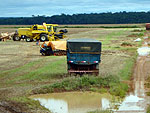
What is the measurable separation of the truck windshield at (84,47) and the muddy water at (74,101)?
3.88m

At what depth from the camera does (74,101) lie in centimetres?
1767

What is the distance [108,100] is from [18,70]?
1045cm

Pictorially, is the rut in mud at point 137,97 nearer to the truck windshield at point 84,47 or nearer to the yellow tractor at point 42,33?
the truck windshield at point 84,47

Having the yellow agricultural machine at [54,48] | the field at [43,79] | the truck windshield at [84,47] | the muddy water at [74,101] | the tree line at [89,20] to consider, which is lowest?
the muddy water at [74,101]

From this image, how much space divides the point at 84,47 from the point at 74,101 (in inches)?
212

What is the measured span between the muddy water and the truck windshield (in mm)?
3875

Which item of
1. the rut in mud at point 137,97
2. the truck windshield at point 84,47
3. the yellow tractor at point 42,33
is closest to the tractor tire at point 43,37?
the yellow tractor at point 42,33

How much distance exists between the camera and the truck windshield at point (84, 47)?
72.3 feet

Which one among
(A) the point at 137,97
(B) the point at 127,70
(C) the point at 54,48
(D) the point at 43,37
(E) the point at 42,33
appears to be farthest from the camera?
(E) the point at 42,33

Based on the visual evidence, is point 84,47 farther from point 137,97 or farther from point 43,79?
point 137,97

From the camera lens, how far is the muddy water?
16.3m

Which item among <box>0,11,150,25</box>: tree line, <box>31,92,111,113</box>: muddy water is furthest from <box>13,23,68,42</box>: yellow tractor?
<box>0,11,150,25</box>: tree line

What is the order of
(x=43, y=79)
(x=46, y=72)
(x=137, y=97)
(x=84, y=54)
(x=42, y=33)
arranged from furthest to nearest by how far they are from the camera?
(x=42, y=33)
(x=46, y=72)
(x=43, y=79)
(x=84, y=54)
(x=137, y=97)

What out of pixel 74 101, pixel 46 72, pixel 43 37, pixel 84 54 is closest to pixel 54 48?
pixel 46 72
